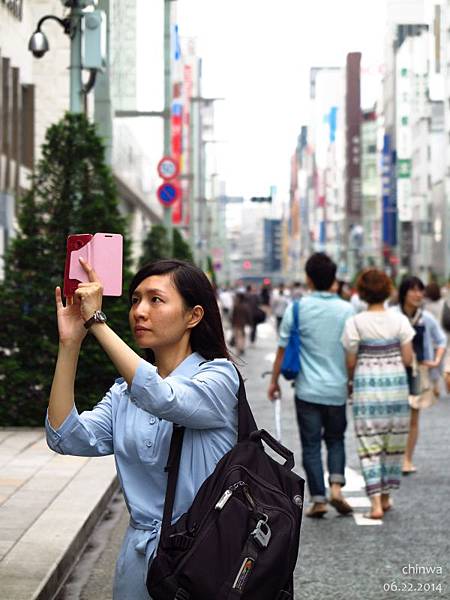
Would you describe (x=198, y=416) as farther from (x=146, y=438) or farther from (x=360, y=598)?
(x=360, y=598)

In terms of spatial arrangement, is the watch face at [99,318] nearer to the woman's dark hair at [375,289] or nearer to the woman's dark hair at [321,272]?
the woman's dark hair at [321,272]

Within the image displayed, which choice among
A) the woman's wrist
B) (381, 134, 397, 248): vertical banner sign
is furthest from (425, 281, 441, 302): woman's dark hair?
(381, 134, 397, 248): vertical banner sign

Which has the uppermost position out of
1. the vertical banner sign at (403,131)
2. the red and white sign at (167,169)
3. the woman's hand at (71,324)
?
the vertical banner sign at (403,131)

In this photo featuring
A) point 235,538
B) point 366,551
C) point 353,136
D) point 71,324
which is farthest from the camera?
point 353,136

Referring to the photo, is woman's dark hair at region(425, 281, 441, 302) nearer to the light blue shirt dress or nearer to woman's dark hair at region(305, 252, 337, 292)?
woman's dark hair at region(305, 252, 337, 292)

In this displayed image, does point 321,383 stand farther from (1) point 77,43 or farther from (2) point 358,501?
(1) point 77,43

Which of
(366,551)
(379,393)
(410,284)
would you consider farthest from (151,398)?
(410,284)

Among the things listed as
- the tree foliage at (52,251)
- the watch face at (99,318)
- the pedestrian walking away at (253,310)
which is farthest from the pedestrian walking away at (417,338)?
the pedestrian walking away at (253,310)

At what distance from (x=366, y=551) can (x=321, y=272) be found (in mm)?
2092

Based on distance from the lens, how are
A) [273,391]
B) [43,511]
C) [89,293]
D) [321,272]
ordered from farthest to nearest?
1. [273,391]
2. [321,272]
3. [43,511]
4. [89,293]

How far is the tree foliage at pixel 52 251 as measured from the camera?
13984 mm

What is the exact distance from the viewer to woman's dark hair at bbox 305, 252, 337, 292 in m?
9.17

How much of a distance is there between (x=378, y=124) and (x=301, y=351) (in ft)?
425

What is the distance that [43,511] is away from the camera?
8.33 m
